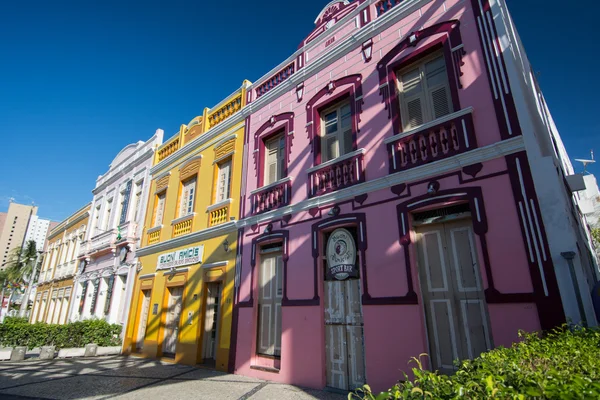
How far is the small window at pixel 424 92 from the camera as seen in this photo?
612 centimetres

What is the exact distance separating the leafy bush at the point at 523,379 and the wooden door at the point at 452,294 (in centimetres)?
194

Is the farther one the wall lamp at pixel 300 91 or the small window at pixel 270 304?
the wall lamp at pixel 300 91

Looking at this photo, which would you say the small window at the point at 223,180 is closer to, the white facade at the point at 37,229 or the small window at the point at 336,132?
the small window at the point at 336,132

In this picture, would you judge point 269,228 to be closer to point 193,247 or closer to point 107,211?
point 193,247

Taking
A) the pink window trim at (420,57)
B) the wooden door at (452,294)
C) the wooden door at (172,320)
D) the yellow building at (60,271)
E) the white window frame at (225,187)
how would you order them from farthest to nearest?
1. the yellow building at (60,271)
2. the wooden door at (172,320)
3. the white window frame at (225,187)
4. the pink window trim at (420,57)
5. the wooden door at (452,294)

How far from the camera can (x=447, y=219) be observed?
214 inches

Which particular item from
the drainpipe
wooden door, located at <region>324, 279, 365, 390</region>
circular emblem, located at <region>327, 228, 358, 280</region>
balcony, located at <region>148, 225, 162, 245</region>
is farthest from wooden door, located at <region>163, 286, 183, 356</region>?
the drainpipe

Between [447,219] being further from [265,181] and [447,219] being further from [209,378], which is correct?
[209,378]

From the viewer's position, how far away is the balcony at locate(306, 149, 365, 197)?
6762 millimetres

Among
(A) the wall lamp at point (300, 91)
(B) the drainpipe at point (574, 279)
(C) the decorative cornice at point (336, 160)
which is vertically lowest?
(B) the drainpipe at point (574, 279)

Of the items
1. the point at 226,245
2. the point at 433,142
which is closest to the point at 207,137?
the point at 226,245

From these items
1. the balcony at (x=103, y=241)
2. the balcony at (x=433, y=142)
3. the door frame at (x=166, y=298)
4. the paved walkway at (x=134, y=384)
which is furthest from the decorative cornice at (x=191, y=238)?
the balcony at (x=433, y=142)

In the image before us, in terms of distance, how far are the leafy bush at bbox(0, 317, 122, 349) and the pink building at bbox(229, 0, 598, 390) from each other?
7158 millimetres

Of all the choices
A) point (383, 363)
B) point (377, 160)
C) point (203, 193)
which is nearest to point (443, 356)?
point (383, 363)
